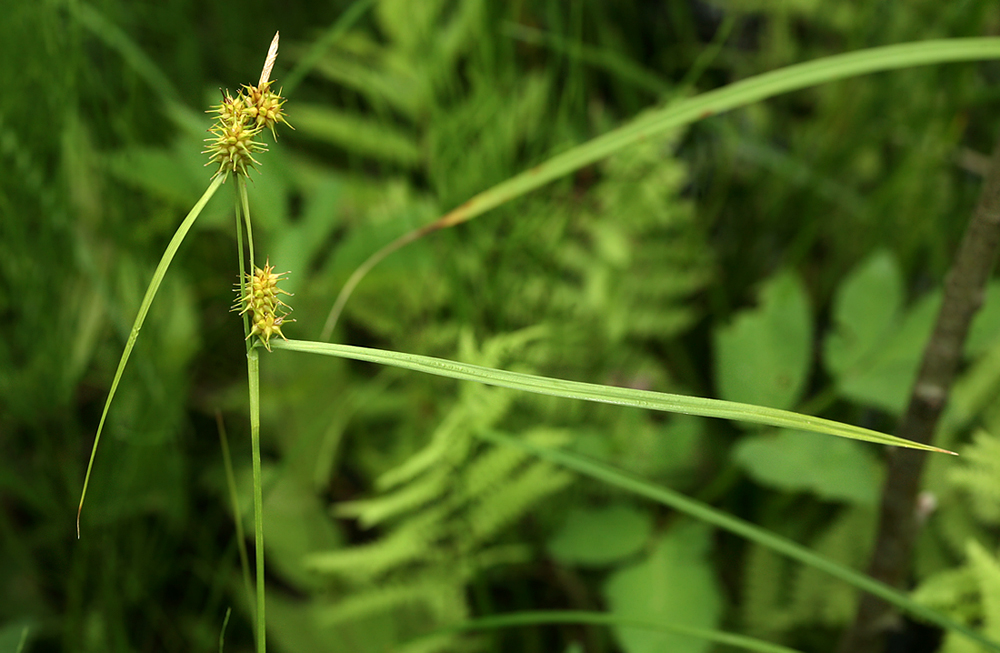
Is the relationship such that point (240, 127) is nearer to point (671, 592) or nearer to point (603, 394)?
point (603, 394)

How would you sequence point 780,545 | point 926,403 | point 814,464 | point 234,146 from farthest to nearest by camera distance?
point 814,464, point 926,403, point 780,545, point 234,146

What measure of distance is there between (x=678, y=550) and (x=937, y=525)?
458 millimetres

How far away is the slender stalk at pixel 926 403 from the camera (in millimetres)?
770

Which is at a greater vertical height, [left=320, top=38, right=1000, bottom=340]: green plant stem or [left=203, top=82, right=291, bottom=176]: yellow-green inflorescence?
[left=320, top=38, right=1000, bottom=340]: green plant stem

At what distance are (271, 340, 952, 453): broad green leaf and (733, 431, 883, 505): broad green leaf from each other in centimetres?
50

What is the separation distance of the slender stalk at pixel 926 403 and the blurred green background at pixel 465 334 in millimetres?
78

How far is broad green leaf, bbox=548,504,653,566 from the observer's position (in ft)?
3.60

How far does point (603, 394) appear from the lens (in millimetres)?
513

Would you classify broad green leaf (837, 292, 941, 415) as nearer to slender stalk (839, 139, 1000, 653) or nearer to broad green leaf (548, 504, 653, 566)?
slender stalk (839, 139, 1000, 653)

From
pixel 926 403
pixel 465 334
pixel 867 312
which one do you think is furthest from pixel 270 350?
pixel 867 312

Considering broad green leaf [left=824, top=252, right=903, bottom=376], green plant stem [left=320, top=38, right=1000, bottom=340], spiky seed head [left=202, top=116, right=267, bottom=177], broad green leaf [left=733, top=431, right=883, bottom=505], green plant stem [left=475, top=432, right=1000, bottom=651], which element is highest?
green plant stem [left=320, top=38, right=1000, bottom=340]

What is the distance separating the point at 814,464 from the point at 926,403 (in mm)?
203

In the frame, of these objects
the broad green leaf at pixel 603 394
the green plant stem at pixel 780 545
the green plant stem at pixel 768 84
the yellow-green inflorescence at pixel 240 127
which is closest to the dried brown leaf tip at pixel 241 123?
the yellow-green inflorescence at pixel 240 127

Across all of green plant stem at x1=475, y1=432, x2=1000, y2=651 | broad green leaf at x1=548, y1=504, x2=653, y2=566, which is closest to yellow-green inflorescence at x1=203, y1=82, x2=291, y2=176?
green plant stem at x1=475, y1=432, x2=1000, y2=651
